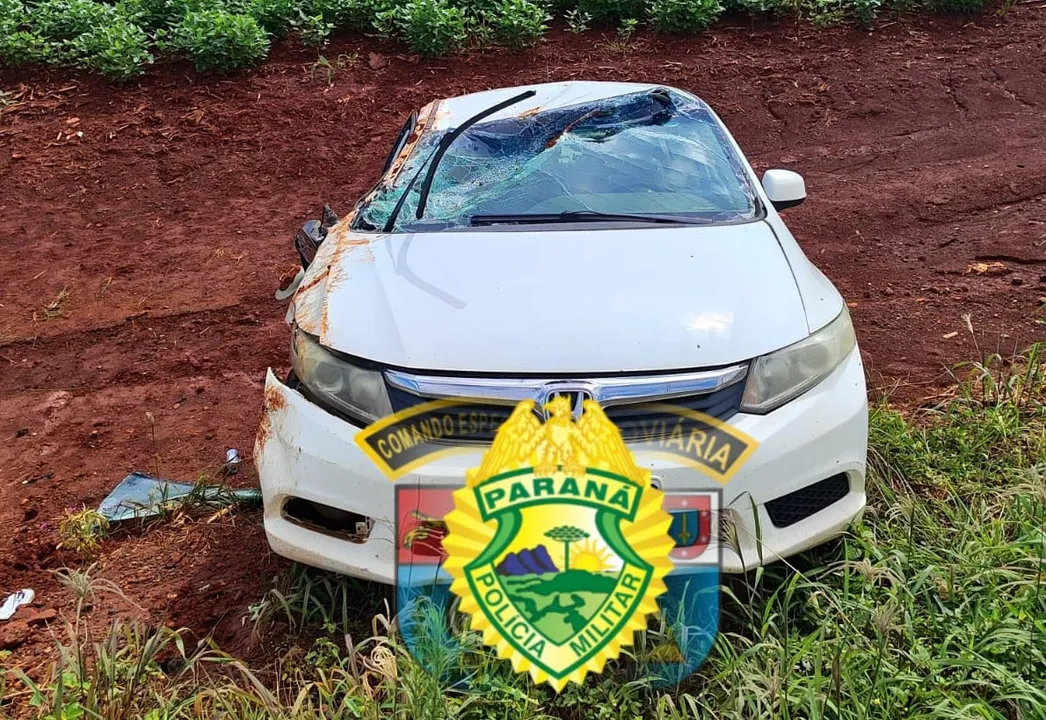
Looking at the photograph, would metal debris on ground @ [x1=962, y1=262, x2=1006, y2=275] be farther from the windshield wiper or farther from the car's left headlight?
the car's left headlight

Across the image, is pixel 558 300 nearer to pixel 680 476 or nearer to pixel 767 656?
pixel 680 476

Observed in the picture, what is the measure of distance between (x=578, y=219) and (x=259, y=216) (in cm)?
370

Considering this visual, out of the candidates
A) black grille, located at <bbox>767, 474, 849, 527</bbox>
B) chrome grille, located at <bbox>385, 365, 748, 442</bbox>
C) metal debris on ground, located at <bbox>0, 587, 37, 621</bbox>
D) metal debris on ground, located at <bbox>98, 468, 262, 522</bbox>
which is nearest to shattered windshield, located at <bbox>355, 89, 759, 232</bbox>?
chrome grille, located at <bbox>385, 365, 748, 442</bbox>

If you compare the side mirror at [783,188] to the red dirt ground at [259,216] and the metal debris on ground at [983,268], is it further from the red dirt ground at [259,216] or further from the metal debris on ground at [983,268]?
the metal debris on ground at [983,268]

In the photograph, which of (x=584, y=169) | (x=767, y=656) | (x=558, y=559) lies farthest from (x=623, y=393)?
(x=584, y=169)

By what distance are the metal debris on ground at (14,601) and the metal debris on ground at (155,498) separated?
365 millimetres

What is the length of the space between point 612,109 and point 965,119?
486 centimetres

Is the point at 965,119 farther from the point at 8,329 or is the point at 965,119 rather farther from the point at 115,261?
the point at 8,329

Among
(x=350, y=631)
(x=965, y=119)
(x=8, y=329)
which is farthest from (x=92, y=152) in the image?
(x=965, y=119)

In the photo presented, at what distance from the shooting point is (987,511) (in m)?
2.50

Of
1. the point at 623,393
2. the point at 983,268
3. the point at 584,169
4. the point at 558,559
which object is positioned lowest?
the point at 983,268

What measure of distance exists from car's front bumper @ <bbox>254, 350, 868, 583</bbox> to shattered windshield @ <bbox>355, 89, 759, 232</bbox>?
87cm

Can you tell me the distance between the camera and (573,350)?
204 centimetres

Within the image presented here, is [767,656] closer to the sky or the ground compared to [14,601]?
closer to the sky
